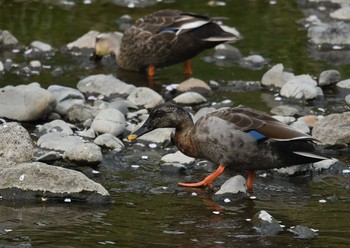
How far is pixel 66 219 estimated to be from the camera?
771 cm

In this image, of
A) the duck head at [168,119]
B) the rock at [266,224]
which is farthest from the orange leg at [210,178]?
the rock at [266,224]

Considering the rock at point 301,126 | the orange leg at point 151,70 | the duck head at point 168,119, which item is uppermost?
the duck head at point 168,119

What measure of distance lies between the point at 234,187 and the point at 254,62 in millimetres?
4905

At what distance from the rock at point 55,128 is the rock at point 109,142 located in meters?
0.44

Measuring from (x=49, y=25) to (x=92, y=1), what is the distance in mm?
1459

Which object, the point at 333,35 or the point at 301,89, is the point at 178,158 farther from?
the point at 333,35

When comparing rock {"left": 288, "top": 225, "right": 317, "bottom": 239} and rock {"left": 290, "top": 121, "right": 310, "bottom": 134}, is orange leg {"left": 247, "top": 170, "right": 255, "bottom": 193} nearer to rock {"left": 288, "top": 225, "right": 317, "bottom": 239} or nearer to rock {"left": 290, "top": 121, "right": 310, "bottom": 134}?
rock {"left": 288, "top": 225, "right": 317, "bottom": 239}

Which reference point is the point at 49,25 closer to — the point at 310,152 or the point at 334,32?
the point at 334,32

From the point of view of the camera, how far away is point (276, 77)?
12180 mm

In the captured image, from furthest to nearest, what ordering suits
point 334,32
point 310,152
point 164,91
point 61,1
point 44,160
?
point 61,1
point 334,32
point 164,91
point 44,160
point 310,152

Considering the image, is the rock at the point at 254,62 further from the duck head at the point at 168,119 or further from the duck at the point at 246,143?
the duck at the point at 246,143

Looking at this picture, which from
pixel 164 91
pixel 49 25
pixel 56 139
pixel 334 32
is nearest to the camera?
pixel 56 139

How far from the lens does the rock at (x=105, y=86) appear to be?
39.3ft

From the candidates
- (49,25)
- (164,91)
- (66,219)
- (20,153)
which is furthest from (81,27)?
(66,219)
